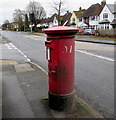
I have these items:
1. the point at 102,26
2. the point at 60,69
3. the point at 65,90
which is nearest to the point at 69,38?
the point at 60,69

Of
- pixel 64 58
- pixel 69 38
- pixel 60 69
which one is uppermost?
pixel 69 38

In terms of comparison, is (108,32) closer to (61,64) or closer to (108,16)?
(108,16)

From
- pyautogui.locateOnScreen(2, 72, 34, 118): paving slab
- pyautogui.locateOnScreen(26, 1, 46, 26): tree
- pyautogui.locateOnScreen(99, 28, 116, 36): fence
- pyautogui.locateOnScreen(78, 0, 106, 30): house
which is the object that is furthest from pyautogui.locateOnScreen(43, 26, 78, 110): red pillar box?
pyautogui.locateOnScreen(26, 1, 46, 26): tree

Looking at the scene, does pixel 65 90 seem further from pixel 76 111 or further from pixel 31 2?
pixel 31 2

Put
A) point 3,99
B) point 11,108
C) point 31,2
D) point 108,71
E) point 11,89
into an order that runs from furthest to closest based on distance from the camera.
Answer: point 31,2 < point 108,71 < point 11,89 < point 3,99 < point 11,108

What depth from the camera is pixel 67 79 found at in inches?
128

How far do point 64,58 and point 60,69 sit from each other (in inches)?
8.4

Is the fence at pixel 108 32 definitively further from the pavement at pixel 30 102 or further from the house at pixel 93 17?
the pavement at pixel 30 102

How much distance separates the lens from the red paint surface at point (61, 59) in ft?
10.1

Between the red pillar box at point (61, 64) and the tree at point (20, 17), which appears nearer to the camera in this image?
the red pillar box at point (61, 64)

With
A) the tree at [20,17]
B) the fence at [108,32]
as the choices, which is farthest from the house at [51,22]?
the fence at [108,32]

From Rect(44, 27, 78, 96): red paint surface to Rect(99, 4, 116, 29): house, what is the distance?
4541cm

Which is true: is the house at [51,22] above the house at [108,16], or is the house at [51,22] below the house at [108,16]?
above

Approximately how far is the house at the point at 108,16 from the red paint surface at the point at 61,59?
149 feet
